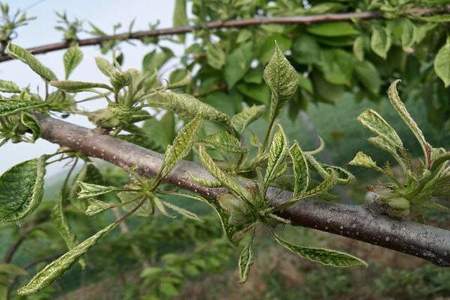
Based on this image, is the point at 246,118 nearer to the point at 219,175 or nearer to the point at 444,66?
the point at 219,175

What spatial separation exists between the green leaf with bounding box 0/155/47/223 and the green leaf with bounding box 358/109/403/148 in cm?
22

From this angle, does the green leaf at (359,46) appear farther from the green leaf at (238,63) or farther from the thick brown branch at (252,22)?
the green leaf at (238,63)

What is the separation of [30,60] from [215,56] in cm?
75

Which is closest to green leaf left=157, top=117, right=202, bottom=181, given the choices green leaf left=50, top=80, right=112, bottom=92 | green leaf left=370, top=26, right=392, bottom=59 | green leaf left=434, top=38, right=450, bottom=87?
green leaf left=50, top=80, right=112, bottom=92

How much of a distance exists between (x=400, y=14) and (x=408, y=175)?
2.34 ft

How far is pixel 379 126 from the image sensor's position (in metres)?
0.33

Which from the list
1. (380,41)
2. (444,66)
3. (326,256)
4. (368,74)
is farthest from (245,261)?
(368,74)

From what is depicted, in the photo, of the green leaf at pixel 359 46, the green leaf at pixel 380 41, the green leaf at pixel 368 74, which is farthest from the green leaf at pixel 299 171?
the green leaf at pixel 368 74

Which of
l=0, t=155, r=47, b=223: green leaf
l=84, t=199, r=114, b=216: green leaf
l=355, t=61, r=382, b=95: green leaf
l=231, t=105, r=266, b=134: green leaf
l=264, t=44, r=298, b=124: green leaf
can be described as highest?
l=264, t=44, r=298, b=124: green leaf

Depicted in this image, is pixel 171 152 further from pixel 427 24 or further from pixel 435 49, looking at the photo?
pixel 435 49

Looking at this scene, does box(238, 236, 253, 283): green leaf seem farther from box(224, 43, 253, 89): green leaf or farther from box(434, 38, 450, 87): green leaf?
box(224, 43, 253, 89): green leaf

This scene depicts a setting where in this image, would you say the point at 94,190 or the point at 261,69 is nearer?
the point at 94,190

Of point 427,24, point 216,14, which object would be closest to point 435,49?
point 427,24

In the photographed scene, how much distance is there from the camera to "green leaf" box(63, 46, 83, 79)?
48 centimetres
